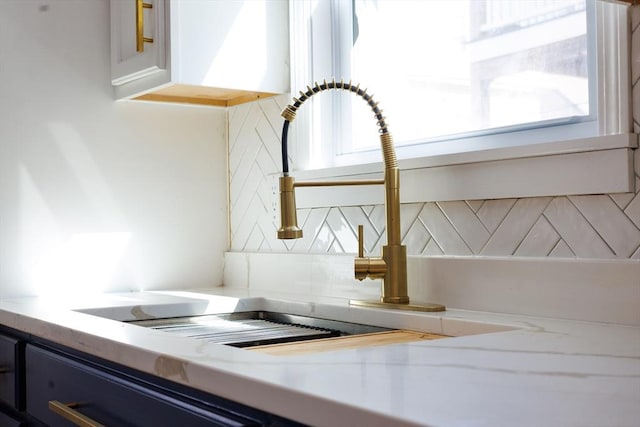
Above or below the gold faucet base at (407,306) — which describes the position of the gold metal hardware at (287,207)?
above

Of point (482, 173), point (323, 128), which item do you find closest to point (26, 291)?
point (323, 128)

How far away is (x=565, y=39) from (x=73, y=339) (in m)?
1.08

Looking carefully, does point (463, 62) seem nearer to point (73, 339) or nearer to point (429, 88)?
point (429, 88)

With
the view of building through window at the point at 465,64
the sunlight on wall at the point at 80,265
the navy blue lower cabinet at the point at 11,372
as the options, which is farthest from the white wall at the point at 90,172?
the view of building through window at the point at 465,64

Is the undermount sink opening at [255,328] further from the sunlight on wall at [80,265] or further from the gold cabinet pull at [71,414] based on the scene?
the sunlight on wall at [80,265]

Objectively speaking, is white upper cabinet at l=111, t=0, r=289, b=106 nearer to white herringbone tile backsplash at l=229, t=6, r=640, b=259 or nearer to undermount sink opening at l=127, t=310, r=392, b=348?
white herringbone tile backsplash at l=229, t=6, r=640, b=259

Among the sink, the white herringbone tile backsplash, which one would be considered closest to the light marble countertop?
the sink

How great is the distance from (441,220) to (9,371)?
3.18ft

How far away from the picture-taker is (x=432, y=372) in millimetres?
Answer: 925

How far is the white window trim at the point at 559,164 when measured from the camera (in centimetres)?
133

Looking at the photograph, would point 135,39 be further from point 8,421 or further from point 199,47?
point 8,421

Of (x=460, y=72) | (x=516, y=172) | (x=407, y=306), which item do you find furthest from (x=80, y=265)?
(x=516, y=172)

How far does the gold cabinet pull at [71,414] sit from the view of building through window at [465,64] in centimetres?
99

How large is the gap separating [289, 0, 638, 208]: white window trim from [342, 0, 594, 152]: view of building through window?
97mm
